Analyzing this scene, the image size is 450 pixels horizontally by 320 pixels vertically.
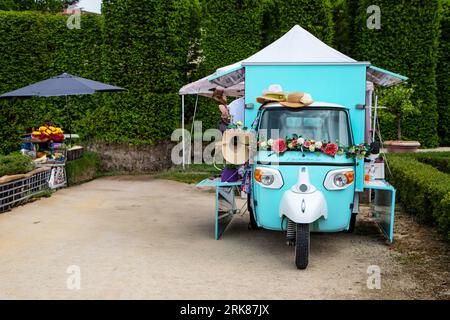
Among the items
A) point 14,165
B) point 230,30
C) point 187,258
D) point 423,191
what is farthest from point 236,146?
point 230,30

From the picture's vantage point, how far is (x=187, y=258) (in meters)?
6.98

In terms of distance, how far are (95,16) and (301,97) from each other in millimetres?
11314

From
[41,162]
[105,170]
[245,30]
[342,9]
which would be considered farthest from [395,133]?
[41,162]

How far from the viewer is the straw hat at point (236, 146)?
304 inches

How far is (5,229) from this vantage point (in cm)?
845

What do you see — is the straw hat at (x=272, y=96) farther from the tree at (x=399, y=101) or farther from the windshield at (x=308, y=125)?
the tree at (x=399, y=101)

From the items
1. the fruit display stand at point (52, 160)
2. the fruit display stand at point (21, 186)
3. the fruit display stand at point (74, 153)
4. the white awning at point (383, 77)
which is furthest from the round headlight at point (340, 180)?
the fruit display stand at point (74, 153)

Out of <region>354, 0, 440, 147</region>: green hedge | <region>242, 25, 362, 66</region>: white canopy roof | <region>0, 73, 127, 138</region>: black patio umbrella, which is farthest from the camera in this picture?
<region>354, 0, 440, 147</region>: green hedge

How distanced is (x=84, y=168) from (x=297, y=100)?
8885mm

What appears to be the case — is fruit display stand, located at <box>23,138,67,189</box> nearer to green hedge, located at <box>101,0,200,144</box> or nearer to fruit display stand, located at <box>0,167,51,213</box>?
fruit display stand, located at <box>0,167,51,213</box>

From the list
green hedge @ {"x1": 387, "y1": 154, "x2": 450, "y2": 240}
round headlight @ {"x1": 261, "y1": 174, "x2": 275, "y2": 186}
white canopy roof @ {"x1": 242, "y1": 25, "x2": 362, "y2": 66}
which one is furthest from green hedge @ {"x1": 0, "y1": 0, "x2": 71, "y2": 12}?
round headlight @ {"x1": 261, "y1": 174, "x2": 275, "y2": 186}

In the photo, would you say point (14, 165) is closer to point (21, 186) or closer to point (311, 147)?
point (21, 186)

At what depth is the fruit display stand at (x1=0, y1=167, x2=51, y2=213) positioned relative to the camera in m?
10.1

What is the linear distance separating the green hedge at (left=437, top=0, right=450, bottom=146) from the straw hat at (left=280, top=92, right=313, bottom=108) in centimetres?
1154
